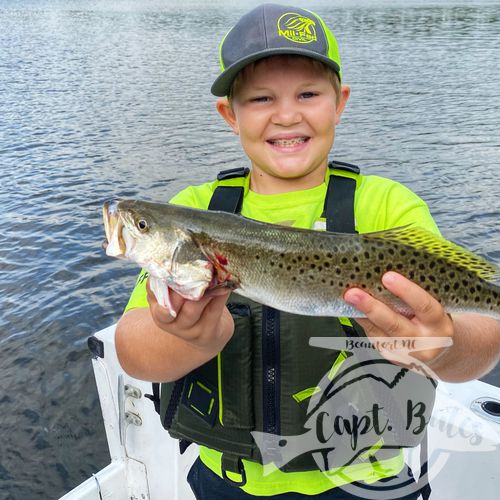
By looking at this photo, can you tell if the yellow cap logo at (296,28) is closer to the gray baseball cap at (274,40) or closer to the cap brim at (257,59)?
the gray baseball cap at (274,40)

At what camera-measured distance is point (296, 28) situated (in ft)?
11.0

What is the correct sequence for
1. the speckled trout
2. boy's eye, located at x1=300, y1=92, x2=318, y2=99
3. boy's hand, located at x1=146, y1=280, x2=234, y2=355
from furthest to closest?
boy's eye, located at x1=300, y1=92, x2=318, y2=99 < the speckled trout < boy's hand, located at x1=146, y1=280, x2=234, y2=355

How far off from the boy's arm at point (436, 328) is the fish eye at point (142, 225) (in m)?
1.08

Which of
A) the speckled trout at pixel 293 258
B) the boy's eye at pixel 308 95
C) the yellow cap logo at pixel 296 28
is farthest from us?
the boy's eye at pixel 308 95

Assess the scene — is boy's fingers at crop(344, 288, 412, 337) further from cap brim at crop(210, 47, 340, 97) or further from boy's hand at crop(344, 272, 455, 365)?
cap brim at crop(210, 47, 340, 97)

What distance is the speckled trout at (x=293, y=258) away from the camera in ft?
9.46

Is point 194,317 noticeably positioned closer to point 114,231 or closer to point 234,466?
point 114,231

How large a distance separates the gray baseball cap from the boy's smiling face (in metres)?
0.10

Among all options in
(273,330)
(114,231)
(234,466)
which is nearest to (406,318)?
(273,330)

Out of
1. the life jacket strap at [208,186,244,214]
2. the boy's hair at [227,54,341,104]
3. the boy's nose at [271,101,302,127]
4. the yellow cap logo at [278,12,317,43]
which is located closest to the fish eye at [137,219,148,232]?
the life jacket strap at [208,186,244,214]

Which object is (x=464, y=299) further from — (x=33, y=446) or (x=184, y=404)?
(x=33, y=446)
